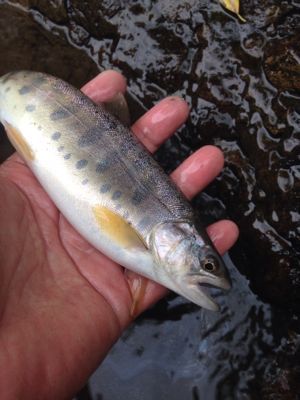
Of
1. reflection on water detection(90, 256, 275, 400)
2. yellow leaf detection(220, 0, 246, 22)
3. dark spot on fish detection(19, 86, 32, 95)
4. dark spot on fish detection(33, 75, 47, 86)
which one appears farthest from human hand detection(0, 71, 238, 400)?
yellow leaf detection(220, 0, 246, 22)

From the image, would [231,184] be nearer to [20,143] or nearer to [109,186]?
[109,186]

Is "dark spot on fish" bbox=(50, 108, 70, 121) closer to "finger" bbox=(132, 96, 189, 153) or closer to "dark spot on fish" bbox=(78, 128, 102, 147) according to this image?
"dark spot on fish" bbox=(78, 128, 102, 147)

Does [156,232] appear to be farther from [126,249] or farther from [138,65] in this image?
[138,65]

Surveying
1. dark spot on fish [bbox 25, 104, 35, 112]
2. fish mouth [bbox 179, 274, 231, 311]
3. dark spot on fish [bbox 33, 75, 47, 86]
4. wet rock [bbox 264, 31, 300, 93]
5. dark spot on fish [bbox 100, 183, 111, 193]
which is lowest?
fish mouth [bbox 179, 274, 231, 311]

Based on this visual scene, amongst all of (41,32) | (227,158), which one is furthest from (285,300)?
(41,32)

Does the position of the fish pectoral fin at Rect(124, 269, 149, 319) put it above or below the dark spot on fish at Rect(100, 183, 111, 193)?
below

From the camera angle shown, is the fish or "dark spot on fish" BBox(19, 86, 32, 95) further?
"dark spot on fish" BBox(19, 86, 32, 95)
